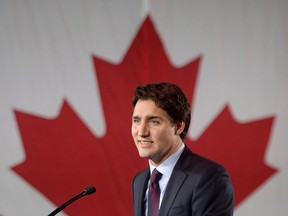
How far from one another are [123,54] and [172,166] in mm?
1378

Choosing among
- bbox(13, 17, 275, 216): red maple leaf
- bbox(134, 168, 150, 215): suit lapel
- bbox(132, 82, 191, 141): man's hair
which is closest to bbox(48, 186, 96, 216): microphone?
bbox(134, 168, 150, 215): suit lapel

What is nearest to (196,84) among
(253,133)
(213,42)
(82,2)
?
(213,42)

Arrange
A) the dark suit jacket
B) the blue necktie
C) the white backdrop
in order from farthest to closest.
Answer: the white backdrop, the blue necktie, the dark suit jacket

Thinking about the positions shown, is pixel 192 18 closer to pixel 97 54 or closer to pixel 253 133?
pixel 97 54

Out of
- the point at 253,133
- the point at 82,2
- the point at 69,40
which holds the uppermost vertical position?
the point at 82,2

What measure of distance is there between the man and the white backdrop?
1.29m

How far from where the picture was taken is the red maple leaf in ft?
8.08

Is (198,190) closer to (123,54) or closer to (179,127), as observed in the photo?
(179,127)

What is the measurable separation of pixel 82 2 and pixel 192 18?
640 millimetres

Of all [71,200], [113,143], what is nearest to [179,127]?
[71,200]

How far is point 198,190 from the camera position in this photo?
3.75ft

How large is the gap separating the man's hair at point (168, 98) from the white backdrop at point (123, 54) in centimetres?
130

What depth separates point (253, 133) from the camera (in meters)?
2.62

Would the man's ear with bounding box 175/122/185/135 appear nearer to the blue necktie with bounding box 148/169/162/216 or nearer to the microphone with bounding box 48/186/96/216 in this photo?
the blue necktie with bounding box 148/169/162/216
